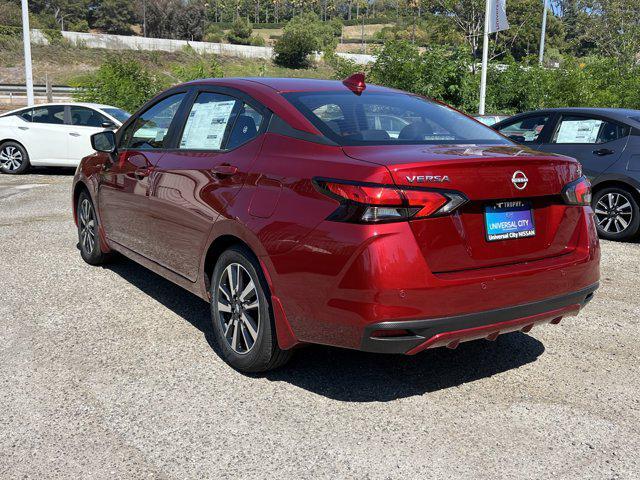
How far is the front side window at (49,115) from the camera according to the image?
1424cm

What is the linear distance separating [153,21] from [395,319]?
10508cm

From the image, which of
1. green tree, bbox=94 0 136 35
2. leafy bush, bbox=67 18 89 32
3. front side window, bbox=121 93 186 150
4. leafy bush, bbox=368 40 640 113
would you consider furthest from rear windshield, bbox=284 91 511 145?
green tree, bbox=94 0 136 35

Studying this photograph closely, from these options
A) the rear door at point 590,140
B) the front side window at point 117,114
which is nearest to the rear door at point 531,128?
the rear door at point 590,140

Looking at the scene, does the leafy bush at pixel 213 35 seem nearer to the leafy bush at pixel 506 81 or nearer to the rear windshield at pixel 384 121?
the leafy bush at pixel 506 81

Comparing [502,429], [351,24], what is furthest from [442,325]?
[351,24]

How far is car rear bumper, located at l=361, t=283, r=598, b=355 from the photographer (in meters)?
3.23

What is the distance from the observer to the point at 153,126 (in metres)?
5.14

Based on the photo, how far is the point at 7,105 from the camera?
1184 inches

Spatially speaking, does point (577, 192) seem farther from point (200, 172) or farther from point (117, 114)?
point (117, 114)

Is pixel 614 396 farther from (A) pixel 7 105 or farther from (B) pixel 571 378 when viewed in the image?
(A) pixel 7 105

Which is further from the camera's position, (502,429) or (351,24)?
(351,24)

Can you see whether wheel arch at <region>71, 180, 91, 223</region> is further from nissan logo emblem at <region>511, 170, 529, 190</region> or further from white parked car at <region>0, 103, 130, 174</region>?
white parked car at <region>0, 103, 130, 174</region>

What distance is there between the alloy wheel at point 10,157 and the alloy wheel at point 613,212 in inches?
442

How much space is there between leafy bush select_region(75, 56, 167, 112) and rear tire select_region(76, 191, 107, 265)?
14.4 m
